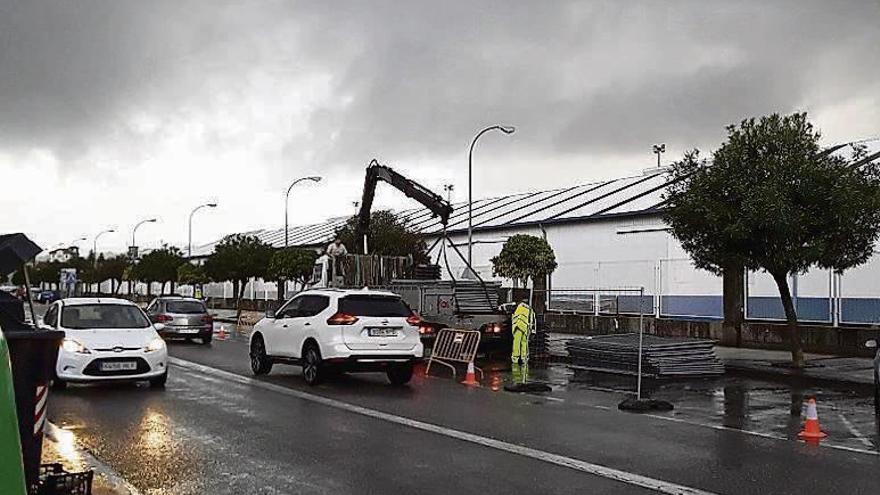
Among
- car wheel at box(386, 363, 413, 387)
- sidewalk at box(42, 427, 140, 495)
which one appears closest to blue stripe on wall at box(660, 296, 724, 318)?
car wheel at box(386, 363, 413, 387)

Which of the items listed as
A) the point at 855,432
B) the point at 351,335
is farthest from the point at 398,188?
the point at 855,432

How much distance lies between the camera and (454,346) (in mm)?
20266

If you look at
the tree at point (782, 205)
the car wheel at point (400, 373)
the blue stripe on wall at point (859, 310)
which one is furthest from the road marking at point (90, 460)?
the blue stripe on wall at point (859, 310)

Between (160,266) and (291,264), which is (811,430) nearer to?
Result: (291,264)

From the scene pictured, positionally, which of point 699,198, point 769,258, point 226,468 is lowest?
point 226,468

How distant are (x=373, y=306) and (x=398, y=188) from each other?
10838mm

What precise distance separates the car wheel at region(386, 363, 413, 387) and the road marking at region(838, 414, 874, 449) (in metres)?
7.01

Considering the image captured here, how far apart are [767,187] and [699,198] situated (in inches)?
62.8

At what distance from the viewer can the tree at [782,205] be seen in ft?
59.0

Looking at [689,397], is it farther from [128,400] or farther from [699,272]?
[699,272]

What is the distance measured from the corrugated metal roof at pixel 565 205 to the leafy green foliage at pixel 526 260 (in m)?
4.68

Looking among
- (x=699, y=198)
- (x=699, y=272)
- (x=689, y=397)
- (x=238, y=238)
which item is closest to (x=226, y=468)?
(x=689, y=397)

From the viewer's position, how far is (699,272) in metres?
29.3

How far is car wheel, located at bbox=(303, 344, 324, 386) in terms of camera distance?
1560cm
